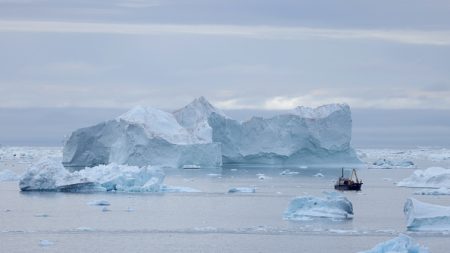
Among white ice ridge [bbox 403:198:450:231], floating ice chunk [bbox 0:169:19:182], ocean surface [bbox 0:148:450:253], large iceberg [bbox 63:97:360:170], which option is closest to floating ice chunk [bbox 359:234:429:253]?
ocean surface [bbox 0:148:450:253]

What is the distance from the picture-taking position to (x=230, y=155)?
58562mm

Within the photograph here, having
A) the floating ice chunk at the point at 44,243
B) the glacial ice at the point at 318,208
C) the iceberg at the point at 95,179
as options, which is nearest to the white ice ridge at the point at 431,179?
the iceberg at the point at 95,179

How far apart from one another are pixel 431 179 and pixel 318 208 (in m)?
15.7

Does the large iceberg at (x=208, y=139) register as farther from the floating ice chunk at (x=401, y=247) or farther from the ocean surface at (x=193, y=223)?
the floating ice chunk at (x=401, y=247)

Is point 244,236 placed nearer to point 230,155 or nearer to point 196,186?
point 196,186

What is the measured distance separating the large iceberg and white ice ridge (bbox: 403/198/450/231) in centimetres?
2598

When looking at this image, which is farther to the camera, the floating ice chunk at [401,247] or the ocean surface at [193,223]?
the ocean surface at [193,223]

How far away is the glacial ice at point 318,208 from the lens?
86.7 feet

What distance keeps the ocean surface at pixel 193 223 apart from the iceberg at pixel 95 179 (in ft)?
1.23

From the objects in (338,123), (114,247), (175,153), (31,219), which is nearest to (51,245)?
(114,247)

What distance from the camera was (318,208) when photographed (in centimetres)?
2652

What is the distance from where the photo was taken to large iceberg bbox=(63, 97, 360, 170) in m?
49.1

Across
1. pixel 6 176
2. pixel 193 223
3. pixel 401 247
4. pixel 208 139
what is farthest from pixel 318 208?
pixel 208 139

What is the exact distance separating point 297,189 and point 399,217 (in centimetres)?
1214
